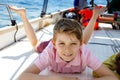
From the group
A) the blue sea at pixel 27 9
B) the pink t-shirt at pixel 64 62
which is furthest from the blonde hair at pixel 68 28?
the blue sea at pixel 27 9

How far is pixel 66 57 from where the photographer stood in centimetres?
157

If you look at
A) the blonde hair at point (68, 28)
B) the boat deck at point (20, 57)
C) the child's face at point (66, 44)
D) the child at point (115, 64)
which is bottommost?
the boat deck at point (20, 57)

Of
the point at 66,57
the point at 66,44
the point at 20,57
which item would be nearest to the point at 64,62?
the point at 66,57

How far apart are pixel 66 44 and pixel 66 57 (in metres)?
0.12

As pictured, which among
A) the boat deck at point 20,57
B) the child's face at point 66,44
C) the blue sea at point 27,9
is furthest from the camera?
the blue sea at point 27,9

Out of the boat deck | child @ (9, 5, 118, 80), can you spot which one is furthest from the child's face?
the boat deck

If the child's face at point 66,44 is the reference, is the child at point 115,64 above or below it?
below

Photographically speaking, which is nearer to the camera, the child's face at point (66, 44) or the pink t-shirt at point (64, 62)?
the child's face at point (66, 44)

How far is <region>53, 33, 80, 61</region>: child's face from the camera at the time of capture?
4.82ft

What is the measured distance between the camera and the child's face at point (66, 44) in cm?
147

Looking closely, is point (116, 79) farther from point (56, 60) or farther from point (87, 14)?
point (87, 14)

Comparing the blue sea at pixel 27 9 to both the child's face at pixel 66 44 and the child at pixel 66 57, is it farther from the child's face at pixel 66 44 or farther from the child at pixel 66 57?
the child's face at pixel 66 44

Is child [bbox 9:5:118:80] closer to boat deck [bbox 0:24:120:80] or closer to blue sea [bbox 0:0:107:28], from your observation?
boat deck [bbox 0:24:120:80]

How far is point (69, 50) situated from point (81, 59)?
0.20m
